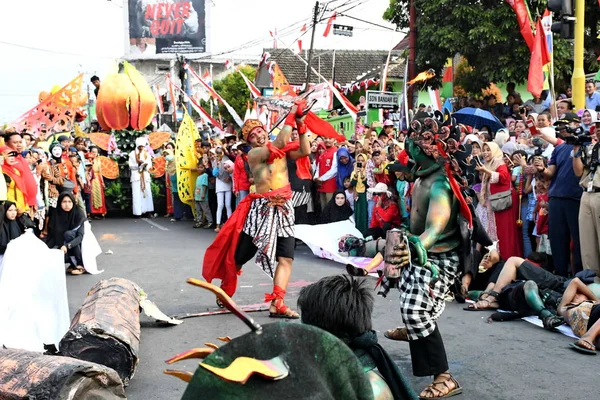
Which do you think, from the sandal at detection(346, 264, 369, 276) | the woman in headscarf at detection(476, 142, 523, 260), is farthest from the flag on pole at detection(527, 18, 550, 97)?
the sandal at detection(346, 264, 369, 276)

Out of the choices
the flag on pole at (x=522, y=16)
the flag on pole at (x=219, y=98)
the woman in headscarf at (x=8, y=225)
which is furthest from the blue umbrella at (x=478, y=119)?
the woman in headscarf at (x=8, y=225)

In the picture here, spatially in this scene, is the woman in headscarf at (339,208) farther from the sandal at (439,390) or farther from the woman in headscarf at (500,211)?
the sandal at (439,390)

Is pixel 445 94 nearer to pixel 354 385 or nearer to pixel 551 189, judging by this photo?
pixel 551 189

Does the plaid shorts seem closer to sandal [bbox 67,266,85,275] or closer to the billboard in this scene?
sandal [bbox 67,266,85,275]

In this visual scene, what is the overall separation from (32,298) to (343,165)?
704 centimetres

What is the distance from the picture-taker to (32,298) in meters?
6.11

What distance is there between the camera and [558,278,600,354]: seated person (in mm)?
5918

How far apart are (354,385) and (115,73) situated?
65.5ft

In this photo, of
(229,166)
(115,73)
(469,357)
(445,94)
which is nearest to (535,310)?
(469,357)

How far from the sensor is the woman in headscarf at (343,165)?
12.3 meters

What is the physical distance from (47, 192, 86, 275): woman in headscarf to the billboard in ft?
152

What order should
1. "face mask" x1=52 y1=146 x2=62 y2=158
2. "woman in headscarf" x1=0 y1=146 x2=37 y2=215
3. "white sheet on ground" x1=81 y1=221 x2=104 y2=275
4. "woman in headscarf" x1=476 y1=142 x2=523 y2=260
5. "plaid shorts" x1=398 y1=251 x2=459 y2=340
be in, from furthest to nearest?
"face mask" x1=52 y1=146 x2=62 y2=158, "white sheet on ground" x1=81 y1=221 x2=104 y2=275, "woman in headscarf" x1=476 y1=142 x2=523 y2=260, "woman in headscarf" x1=0 y1=146 x2=37 y2=215, "plaid shorts" x1=398 y1=251 x2=459 y2=340

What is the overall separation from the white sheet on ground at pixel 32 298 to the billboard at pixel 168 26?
50138mm

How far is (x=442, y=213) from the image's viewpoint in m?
4.60
